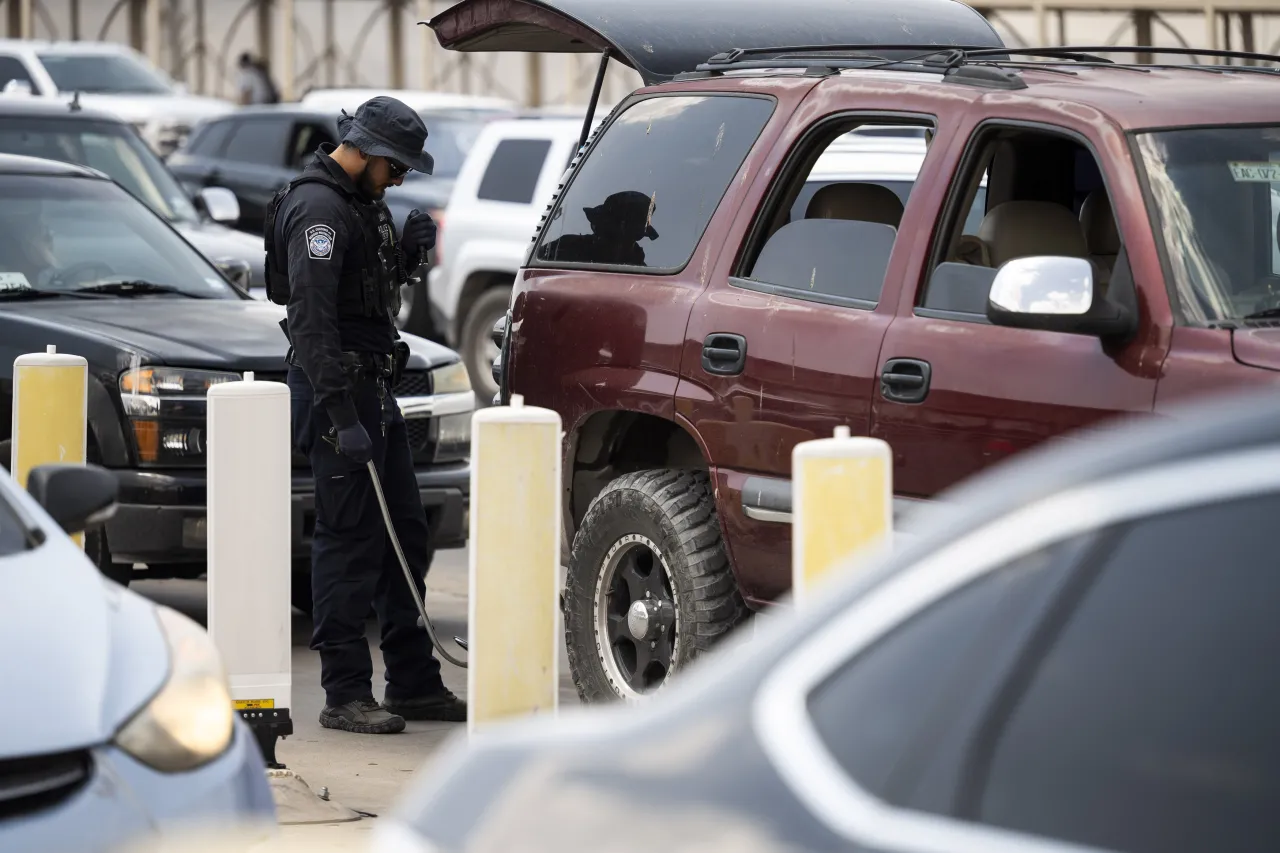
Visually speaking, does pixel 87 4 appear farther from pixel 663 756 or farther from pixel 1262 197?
pixel 663 756

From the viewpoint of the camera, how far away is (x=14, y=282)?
8273 mm

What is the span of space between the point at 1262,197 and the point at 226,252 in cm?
800

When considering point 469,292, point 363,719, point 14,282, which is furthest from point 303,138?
point 363,719

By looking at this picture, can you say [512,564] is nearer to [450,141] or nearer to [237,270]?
[237,270]

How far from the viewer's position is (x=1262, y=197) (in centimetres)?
501

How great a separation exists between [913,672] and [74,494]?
9.43 feet

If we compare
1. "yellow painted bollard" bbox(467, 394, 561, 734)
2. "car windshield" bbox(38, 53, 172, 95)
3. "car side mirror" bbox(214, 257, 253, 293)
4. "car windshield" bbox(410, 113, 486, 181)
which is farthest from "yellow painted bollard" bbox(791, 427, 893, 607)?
"car windshield" bbox(38, 53, 172, 95)

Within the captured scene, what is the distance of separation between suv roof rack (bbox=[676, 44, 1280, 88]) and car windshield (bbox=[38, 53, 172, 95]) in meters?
19.1

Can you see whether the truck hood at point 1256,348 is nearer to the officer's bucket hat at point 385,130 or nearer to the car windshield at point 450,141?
the officer's bucket hat at point 385,130

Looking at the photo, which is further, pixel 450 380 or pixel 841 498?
pixel 450 380

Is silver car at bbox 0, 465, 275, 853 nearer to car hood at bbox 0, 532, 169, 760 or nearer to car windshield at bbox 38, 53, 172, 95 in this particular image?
car hood at bbox 0, 532, 169, 760

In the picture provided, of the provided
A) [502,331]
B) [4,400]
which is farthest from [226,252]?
[502,331]

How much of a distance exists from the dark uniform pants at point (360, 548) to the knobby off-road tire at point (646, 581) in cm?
59

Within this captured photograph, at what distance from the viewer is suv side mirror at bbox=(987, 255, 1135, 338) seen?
4.56 metres
